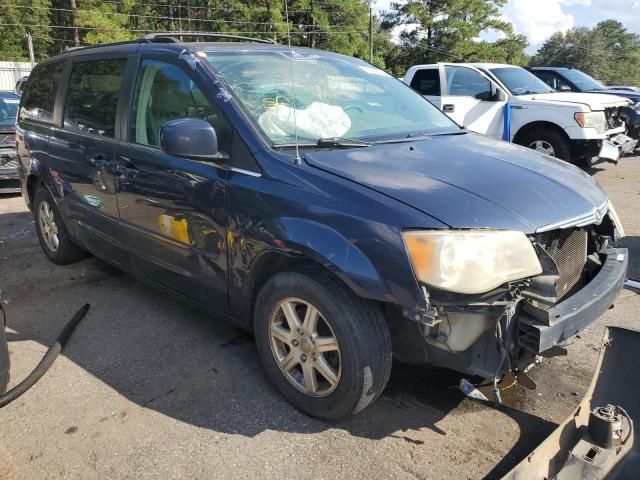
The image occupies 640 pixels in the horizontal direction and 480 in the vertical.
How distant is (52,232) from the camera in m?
5.12

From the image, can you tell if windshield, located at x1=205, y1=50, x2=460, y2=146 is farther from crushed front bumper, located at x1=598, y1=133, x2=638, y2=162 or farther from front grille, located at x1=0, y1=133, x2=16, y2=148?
front grille, located at x1=0, y1=133, x2=16, y2=148

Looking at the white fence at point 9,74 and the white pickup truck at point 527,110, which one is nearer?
the white pickup truck at point 527,110

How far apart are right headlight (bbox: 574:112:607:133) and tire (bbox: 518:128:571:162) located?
0.39 m

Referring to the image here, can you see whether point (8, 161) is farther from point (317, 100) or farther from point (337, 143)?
point (337, 143)

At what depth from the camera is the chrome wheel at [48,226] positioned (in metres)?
5.05

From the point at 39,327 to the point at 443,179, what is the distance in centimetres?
307

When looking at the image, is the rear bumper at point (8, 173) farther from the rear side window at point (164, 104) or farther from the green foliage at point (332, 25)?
the green foliage at point (332, 25)

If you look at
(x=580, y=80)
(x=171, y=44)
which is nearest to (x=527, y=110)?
(x=580, y=80)

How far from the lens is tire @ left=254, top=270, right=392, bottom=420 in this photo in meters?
2.45

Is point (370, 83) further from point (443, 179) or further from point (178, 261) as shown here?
point (178, 261)

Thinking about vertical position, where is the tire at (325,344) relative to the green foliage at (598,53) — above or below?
below

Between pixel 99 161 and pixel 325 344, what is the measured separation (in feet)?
7.58

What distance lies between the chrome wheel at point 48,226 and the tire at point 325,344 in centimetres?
303

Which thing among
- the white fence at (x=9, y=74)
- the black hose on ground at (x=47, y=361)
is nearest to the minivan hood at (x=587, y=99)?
the black hose on ground at (x=47, y=361)
